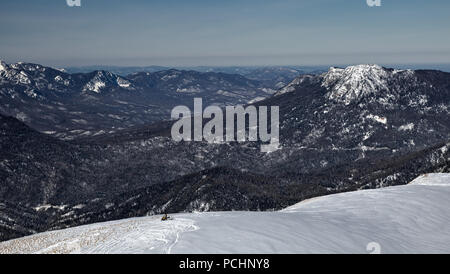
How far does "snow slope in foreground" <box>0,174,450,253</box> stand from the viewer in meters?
42.1

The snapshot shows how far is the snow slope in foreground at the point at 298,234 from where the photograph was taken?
42094mm

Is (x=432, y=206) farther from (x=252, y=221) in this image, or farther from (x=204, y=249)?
(x=204, y=249)

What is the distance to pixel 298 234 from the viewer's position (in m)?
46.6

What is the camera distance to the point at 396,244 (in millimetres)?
47250

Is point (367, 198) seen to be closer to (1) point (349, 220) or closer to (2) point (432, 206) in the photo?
(2) point (432, 206)
